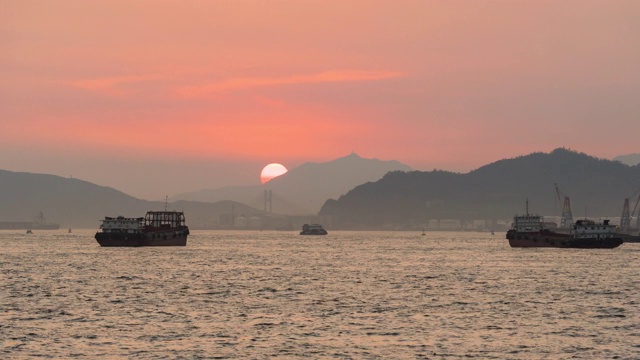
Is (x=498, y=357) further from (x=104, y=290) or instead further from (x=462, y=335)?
(x=104, y=290)

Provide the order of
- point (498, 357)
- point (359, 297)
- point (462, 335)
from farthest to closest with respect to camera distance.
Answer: point (359, 297), point (462, 335), point (498, 357)

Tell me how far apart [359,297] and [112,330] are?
117 ft

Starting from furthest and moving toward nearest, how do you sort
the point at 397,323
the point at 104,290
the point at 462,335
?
the point at 104,290 < the point at 397,323 < the point at 462,335

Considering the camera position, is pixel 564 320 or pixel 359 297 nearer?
pixel 564 320

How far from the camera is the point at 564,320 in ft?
264

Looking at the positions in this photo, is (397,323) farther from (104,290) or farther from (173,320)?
(104,290)

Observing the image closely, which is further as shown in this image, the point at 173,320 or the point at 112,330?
the point at 173,320

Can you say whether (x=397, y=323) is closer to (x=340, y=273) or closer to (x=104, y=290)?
(x=104, y=290)

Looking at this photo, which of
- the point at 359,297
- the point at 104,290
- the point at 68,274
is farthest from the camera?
the point at 68,274

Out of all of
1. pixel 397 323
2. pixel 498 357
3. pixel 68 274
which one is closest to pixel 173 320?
pixel 397 323

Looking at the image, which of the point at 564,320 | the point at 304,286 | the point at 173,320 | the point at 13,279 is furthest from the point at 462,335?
the point at 13,279

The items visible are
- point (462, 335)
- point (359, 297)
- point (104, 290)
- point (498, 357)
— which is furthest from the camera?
point (104, 290)

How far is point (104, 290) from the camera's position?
112 m

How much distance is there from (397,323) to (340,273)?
7362 cm
